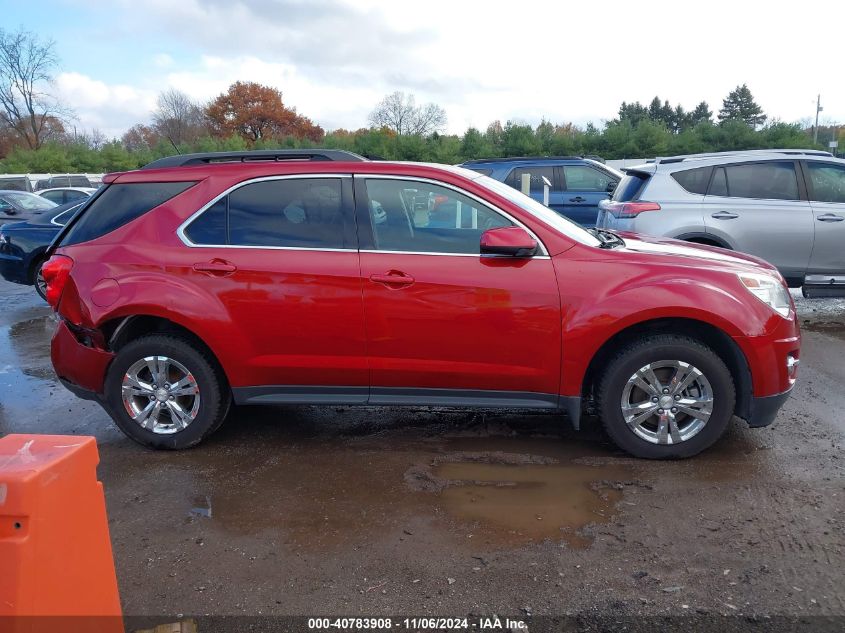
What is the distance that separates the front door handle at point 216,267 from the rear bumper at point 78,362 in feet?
2.76

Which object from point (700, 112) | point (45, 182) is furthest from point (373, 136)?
point (700, 112)

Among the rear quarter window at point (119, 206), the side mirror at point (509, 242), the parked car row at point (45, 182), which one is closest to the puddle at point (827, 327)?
the side mirror at point (509, 242)

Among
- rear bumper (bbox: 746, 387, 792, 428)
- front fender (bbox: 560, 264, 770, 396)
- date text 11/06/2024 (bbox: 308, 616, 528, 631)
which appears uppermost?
front fender (bbox: 560, 264, 770, 396)

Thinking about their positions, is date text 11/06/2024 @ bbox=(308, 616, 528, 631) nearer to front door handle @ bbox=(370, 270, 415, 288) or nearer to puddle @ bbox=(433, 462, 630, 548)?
puddle @ bbox=(433, 462, 630, 548)

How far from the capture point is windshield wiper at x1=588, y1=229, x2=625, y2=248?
161 inches

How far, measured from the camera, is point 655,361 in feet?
12.4

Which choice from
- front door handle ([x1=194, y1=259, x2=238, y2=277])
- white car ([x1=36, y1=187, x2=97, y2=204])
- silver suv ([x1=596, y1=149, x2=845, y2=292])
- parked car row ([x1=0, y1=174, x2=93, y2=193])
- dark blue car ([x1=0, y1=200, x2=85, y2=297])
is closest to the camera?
front door handle ([x1=194, y1=259, x2=238, y2=277])

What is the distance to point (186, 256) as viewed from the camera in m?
4.02

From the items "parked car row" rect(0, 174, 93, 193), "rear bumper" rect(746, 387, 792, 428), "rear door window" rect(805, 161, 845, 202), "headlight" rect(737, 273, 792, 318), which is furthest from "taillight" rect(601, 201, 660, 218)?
"parked car row" rect(0, 174, 93, 193)

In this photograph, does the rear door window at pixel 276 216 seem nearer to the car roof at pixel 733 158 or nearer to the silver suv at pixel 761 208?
the silver suv at pixel 761 208

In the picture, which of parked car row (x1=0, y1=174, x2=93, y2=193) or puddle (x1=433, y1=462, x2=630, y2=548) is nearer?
puddle (x1=433, y1=462, x2=630, y2=548)

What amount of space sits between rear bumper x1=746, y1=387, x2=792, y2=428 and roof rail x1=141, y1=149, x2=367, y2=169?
2.90m

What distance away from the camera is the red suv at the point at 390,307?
3.76 metres

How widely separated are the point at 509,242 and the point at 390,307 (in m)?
0.80
